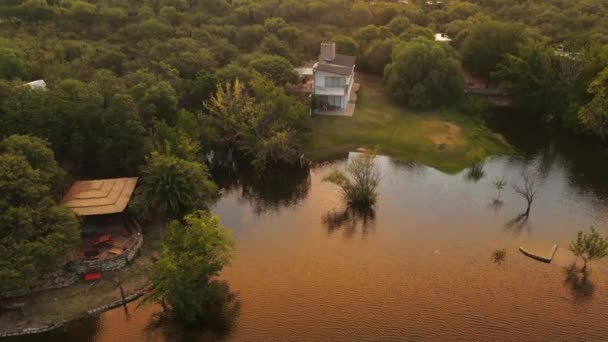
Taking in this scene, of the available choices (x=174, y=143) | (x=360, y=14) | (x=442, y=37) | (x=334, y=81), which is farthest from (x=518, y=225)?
(x=360, y=14)

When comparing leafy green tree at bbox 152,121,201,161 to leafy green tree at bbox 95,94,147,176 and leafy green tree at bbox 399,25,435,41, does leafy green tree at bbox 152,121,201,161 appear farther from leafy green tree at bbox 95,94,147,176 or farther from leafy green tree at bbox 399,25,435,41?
leafy green tree at bbox 399,25,435,41

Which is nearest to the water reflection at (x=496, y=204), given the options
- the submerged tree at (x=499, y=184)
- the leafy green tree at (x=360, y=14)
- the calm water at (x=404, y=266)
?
the calm water at (x=404, y=266)

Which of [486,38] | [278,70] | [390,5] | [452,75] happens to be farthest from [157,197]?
[390,5]

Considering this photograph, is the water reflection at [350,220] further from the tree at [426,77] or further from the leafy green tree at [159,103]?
the tree at [426,77]

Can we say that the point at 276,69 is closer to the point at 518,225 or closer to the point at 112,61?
the point at 112,61

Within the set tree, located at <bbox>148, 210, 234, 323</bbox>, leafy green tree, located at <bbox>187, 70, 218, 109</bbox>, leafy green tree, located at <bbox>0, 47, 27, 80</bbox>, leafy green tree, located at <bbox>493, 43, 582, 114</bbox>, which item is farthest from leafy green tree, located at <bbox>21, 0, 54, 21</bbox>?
leafy green tree, located at <bbox>493, 43, 582, 114</bbox>
